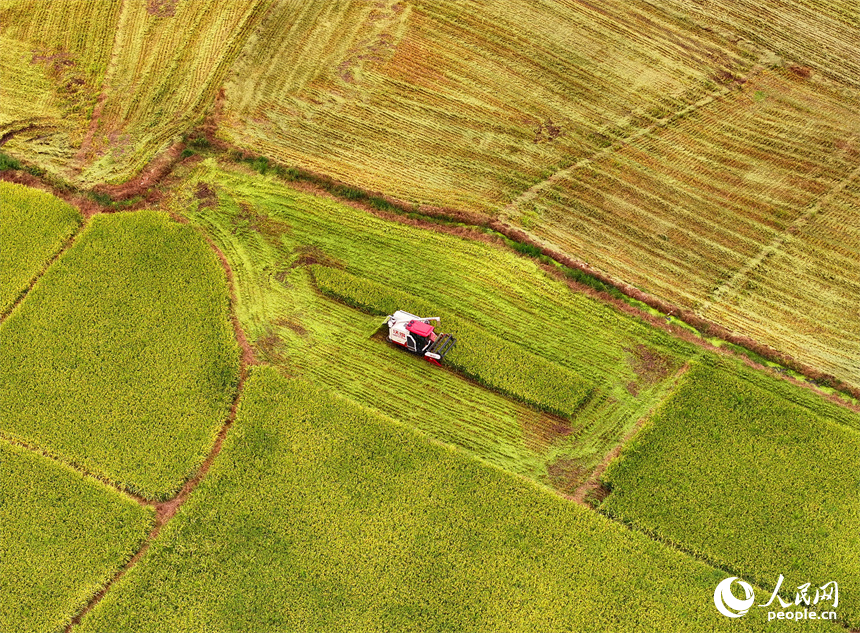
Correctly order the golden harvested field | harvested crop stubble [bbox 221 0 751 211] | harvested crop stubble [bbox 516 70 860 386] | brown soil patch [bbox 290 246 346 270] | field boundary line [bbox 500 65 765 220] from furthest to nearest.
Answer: harvested crop stubble [bbox 221 0 751 211] → field boundary line [bbox 500 65 765 220] → the golden harvested field → brown soil patch [bbox 290 246 346 270] → harvested crop stubble [bbox 516 70 860 386]

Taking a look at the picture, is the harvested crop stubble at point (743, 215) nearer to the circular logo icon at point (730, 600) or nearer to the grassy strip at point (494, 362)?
the grassy strip at point (494, 362)

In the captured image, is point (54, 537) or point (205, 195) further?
point (205, 195)

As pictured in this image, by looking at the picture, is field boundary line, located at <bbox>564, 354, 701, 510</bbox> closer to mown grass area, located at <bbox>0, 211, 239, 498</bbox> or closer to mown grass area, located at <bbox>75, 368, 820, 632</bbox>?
mown grass area, located at <bbox>75, 368, 820, 632</bbox>

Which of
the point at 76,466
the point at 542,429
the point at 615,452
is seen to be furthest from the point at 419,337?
the point at 76,466

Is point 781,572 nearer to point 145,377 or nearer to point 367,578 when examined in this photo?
point 367,578

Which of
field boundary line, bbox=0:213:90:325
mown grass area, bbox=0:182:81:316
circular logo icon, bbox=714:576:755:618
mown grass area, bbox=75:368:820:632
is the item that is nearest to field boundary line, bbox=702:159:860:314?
circular logo icon, bbox=714:576:755:618

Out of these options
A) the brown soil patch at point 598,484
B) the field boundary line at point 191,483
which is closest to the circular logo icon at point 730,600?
the brown soil patch at point 598,484

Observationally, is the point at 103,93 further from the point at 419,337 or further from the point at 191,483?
the point at 419,337
